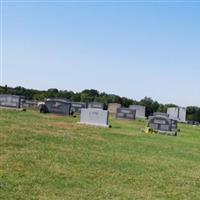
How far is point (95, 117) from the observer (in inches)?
1521

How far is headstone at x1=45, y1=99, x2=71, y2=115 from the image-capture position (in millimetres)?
52062

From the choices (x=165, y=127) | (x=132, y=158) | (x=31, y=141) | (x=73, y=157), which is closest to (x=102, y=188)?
(x=73, y=157)

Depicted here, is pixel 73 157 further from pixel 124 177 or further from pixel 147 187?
pixel 147 187

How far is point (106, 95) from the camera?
146250 mm

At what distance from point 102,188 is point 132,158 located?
620cm

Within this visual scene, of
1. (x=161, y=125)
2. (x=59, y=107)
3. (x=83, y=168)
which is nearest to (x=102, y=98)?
(x=59, y=107)

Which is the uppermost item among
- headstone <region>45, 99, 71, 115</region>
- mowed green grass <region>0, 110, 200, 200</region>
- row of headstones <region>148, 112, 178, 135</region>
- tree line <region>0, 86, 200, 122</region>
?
tree line <region>0, 86, 200, 122</region>

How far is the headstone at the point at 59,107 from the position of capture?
52062 mm

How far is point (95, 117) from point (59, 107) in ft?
47.0

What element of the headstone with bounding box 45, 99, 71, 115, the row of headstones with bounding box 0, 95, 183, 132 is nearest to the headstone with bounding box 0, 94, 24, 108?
the row of headstones with bounding box 0, 95, 183, 132

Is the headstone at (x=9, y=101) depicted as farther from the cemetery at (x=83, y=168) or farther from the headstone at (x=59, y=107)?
the cemetery at (x=83, y=168)

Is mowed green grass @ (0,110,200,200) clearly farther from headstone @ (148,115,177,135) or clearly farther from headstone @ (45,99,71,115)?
headstone @ (45,99,71,115)

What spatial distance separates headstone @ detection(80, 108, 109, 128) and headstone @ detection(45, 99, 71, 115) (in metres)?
13.3

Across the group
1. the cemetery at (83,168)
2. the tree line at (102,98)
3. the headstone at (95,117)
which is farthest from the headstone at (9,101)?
the tree line at (102,98)
